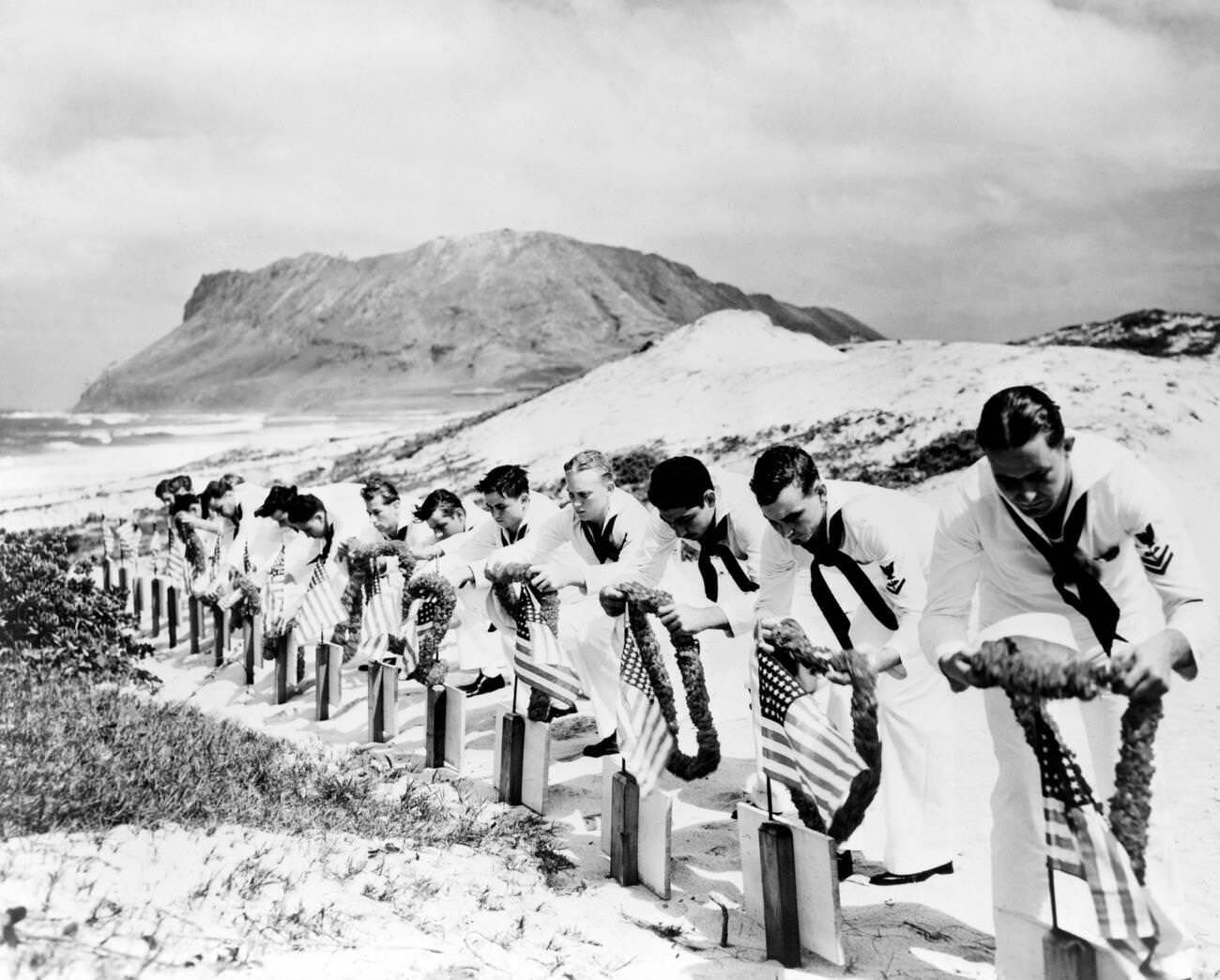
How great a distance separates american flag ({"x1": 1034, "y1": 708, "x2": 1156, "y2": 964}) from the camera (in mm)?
2977

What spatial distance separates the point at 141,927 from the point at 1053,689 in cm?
287

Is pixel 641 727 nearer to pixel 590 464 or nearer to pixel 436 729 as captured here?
pixel 590 464

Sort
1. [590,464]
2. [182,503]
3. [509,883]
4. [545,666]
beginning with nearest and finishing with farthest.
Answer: [509,883] < [545,666] < [590,464] < [182,503]

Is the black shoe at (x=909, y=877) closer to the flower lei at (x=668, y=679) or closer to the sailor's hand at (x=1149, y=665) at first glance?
the flower lei at (x=668, y=679)

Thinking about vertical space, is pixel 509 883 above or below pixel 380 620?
below

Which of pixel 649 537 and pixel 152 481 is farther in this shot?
pixel 152 481

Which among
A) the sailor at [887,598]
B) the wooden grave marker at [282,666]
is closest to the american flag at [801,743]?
the sailor at [887,598]

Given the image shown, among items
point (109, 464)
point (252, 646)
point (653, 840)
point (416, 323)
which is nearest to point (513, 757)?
point (653, 840)

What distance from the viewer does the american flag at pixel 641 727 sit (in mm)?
4562

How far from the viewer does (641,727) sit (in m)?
4.59

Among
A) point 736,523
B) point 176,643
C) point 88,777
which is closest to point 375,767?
point 88,777

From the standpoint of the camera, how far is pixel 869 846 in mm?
4898

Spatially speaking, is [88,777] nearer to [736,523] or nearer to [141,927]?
[141,927]

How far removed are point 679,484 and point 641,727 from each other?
1161 mm
